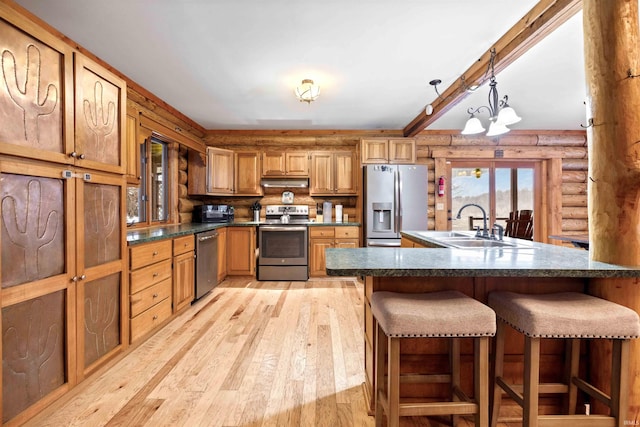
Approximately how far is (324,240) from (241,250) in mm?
1299

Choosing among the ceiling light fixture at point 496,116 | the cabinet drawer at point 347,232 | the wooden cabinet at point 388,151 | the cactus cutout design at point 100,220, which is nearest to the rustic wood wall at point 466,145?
the wooden cabinet at point 388,151

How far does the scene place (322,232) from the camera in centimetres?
475

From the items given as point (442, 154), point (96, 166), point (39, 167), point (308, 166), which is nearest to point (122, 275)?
point (96, 166)

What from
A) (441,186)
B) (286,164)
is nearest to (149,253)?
(286,164)

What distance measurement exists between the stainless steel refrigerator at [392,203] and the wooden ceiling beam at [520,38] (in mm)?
1415

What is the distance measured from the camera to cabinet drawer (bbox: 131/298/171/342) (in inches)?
94.6

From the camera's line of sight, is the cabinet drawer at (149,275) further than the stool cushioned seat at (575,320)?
Yes

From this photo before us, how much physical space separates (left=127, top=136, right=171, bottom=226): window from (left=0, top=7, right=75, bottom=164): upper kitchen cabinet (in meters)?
1.72

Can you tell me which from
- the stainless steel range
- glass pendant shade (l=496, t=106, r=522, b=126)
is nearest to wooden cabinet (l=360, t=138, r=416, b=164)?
the stainless steel range

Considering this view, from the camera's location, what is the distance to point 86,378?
6.30 ft

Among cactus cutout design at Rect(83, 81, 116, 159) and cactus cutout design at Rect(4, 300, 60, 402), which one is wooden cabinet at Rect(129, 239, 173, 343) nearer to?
cactus cutout design at Rect(4, 300, 60, 402)

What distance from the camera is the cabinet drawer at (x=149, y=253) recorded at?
7.86 ft

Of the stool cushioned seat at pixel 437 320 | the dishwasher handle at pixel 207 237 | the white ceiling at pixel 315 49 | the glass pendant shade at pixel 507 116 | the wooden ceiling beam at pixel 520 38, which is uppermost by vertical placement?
the white ceiling at pixel 315 49

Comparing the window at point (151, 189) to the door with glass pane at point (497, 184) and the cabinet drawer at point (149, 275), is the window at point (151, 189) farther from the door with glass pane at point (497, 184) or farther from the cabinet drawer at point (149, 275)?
the door with glass pane at point (497, 184)
